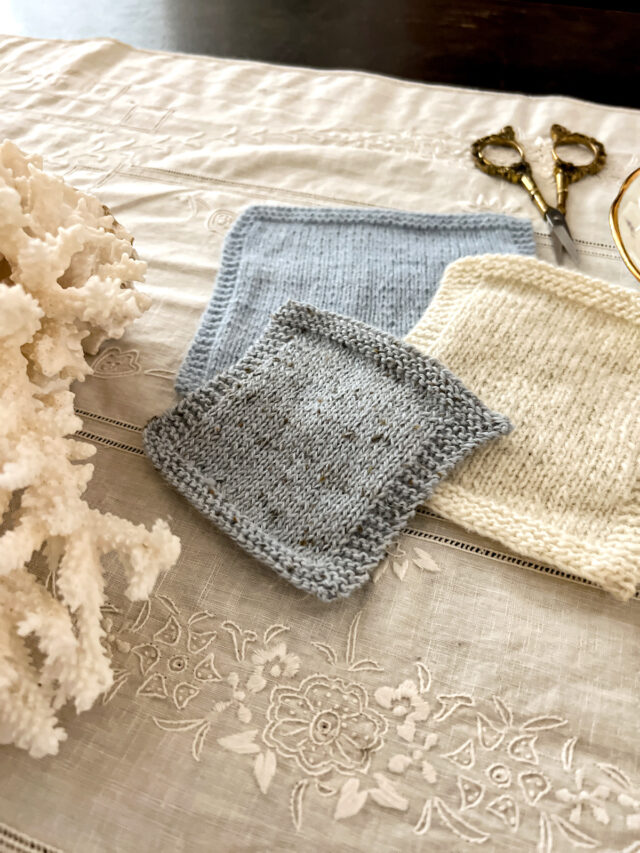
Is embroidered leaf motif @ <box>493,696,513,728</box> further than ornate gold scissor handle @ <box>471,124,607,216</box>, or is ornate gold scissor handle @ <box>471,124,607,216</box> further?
ornate gold scissor handle @ <box>471,124,607,216</box>

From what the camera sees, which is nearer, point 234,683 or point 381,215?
point 234,683

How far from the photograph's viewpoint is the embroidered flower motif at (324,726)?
44cm

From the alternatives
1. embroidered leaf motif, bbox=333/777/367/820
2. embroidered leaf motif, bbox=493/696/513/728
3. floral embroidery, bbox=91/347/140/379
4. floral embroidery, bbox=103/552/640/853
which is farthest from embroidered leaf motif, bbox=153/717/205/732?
floral embroidery, bbox=91/347/140/379

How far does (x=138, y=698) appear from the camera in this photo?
465mm

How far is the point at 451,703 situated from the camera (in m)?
0.46

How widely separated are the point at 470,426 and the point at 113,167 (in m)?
0.60

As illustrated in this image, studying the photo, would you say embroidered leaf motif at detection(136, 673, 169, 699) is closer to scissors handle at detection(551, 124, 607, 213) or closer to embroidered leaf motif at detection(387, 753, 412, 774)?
embroidered leaf motif at detection(387, 753, 412, 774)

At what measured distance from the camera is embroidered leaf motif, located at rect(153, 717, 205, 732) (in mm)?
452

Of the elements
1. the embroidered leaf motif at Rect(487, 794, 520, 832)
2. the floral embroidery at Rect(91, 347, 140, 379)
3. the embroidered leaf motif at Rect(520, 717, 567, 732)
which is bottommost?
the embroidered leaf motif at Rect(487, 794, 520, 832)

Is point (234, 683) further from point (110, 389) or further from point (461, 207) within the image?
point (461, 207)

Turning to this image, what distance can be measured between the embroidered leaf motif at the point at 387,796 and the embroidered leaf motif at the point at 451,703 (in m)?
0.06

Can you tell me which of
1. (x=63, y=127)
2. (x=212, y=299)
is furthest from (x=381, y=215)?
(x=63, y=127)

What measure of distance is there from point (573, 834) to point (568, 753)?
0.05 meters

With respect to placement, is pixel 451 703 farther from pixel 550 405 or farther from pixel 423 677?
pixel 550 405
